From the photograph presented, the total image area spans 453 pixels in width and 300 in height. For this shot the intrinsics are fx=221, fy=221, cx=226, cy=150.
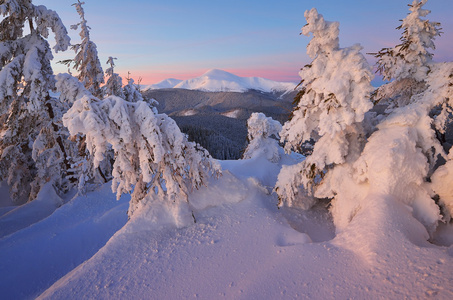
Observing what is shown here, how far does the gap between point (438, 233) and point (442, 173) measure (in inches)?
60.5

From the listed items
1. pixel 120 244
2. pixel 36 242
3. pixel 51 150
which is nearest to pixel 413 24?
pixel 120 244

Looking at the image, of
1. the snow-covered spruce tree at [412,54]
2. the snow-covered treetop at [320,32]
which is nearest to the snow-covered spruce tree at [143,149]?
the snow-covered treetop at [320,32]

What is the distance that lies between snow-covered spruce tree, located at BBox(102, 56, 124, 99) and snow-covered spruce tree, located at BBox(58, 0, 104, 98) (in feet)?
1.56

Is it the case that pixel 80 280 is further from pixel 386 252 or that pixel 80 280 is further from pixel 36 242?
pixel 386 252

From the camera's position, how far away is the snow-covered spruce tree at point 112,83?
1449 cm

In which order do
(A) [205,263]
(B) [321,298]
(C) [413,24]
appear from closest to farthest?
(B) [321,298] → (A) [205,263] → (C) [413,24]

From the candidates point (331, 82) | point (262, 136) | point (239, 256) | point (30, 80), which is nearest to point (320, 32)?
point (331, 82)

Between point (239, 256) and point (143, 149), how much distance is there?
145 inches

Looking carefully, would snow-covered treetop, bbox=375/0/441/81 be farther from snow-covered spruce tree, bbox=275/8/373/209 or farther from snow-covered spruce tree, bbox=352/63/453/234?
snow-covered spruce tree, bbox=275/8/373/209

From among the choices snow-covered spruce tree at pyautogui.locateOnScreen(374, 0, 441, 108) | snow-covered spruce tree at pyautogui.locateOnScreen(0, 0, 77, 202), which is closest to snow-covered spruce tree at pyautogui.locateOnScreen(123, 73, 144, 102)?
snow-covered spruce tree at pyautogui.locateOnScreen(0, 0, 77, 202)

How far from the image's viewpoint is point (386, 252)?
13.9ft

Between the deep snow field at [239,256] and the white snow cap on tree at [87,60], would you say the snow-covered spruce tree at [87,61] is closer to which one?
the white snow cap on tree at [87,60]

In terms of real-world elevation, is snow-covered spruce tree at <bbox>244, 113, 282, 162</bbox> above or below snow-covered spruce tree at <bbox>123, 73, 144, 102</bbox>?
below

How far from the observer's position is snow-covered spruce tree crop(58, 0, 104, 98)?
1270 centimetres
